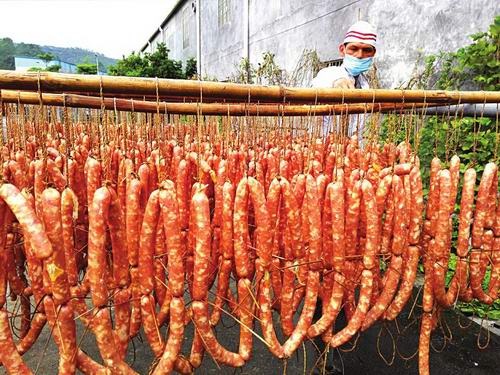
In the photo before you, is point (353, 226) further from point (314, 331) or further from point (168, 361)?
point (168, 361)

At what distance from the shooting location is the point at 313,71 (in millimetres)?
7793

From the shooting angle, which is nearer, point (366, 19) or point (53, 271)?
point (53, 271)

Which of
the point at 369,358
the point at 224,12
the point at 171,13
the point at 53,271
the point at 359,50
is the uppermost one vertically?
the point at 171,13

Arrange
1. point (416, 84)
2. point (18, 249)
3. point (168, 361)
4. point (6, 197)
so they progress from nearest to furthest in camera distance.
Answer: point (6, 197) < point (168, 361) < point (18, 249) < point (416, 84)

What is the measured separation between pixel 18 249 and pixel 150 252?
1526mm

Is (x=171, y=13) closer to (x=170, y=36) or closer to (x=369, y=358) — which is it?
(x=170, y=36)

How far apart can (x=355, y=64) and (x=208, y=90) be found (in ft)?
8.57

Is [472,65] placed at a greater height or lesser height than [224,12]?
lesser

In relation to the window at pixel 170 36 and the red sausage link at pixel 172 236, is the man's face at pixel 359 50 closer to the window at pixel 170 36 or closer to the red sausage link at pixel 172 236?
the red sausage link at pixel 172 236

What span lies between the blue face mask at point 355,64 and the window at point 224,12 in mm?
11256

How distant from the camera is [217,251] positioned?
2365 millimetres

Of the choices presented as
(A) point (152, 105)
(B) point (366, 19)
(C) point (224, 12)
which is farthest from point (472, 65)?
(C) point (224, 12)

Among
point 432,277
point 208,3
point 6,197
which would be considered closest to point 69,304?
point 6,197

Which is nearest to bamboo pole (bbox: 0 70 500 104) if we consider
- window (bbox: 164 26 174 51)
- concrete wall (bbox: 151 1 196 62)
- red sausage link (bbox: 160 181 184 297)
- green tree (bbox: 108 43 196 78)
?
red sausage link (bbox: 160 181 184 297)
